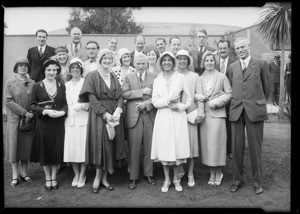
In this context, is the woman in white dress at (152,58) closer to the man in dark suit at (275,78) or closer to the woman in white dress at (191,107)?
the woman in white dress at (191,107)

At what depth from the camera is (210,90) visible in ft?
17.4

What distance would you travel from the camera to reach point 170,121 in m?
5.12

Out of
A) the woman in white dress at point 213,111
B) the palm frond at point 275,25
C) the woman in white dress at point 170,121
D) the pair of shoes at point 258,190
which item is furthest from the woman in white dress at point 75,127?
the palm frond at point 275,25

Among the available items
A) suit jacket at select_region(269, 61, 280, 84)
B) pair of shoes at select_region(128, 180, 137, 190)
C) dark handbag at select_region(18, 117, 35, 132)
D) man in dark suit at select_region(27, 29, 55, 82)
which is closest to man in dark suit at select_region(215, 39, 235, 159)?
suit jacket at select_region(269, 61, 280, 84)

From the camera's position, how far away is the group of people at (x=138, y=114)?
5086 millimetres

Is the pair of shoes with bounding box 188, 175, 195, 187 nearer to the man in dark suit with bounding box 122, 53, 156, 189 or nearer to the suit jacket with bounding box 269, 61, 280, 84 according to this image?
the man in dark suit with bounding box 122, 53, 156, 189

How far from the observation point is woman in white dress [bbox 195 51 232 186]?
5.28 meters

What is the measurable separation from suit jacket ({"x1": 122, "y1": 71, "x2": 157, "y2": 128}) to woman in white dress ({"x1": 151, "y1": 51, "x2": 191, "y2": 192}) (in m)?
0.16

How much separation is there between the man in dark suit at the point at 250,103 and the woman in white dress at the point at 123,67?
178 cm

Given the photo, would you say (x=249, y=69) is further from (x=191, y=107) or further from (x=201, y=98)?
(x=191, y=107)

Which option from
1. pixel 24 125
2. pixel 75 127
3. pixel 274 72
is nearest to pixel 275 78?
pixel 274 72

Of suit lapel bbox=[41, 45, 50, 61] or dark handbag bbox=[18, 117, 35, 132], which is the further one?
suit lapel bbox=[41, 45, 50, 61]

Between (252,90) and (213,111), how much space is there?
2.24 ft
